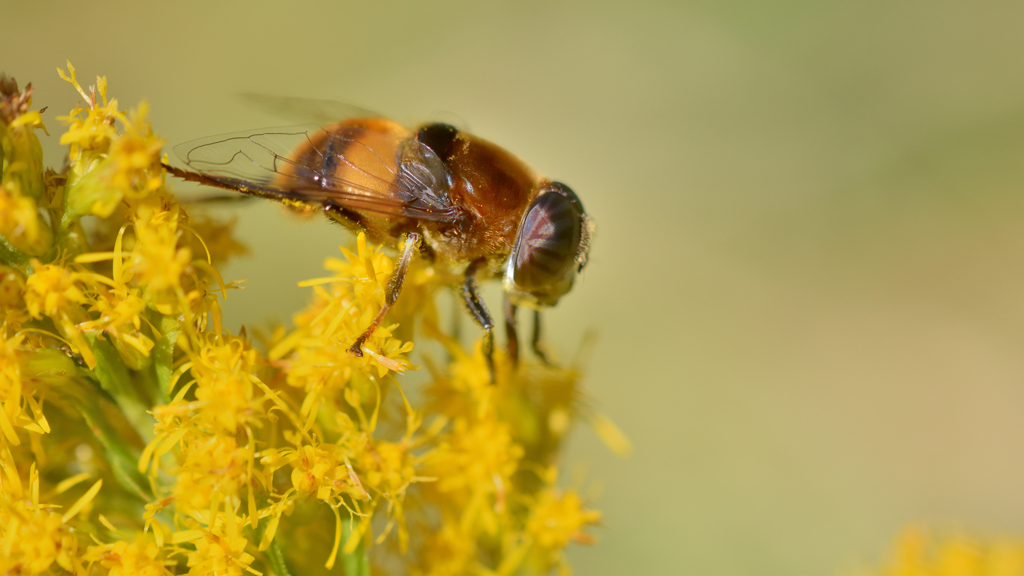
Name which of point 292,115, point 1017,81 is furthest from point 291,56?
point 1017,81

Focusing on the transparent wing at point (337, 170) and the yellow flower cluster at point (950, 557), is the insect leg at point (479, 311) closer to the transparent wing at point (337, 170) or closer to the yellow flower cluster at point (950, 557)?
the transparent wing at point (337, 170)

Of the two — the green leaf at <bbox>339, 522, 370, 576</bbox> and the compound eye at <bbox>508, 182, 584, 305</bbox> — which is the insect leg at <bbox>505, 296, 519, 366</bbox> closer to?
the compound eye at <bbox>508, 182, 584, 305</bbox>

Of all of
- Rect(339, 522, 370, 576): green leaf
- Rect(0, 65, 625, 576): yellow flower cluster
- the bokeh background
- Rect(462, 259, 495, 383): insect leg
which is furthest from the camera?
the bokeh background

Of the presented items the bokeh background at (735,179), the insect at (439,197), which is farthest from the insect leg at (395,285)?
the bokeh background at (735,179)

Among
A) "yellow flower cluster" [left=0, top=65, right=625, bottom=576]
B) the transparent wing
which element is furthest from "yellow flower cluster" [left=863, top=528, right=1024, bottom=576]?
the transparent wing

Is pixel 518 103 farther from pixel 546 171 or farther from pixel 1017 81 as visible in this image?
pixel 1017 81
